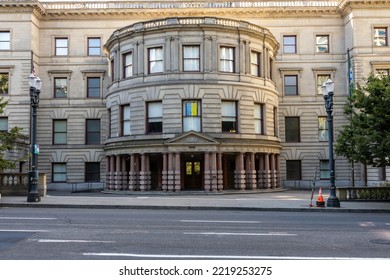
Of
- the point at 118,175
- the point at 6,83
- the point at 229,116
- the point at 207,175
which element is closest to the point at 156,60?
the point at 229,116

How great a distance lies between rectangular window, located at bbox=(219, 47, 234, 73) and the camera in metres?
32.6

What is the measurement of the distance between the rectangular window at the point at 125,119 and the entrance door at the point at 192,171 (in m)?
5.21

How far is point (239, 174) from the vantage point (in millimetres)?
31422

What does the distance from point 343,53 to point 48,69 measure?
2856 cm

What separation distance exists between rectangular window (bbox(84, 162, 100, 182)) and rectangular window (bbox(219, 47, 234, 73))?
15873 mm

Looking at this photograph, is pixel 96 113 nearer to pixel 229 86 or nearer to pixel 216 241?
pixel 229 86

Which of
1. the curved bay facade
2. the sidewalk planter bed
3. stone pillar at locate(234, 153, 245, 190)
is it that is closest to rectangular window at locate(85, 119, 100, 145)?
the curved bay facade

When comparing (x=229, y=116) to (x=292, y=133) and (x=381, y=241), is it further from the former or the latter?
(x=381, y=241)

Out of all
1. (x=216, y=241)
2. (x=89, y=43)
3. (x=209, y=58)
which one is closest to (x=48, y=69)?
(x=89, y=43)

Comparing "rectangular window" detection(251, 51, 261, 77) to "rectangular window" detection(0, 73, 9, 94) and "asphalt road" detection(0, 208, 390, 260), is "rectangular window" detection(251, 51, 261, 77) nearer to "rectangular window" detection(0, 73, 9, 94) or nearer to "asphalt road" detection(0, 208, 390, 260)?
"asphalt road" detection(0, 208, 390, 260)

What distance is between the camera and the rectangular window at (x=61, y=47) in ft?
134

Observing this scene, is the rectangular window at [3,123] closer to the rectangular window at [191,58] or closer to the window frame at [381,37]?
the rectangular window at [191,58]

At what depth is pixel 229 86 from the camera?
1268 inches

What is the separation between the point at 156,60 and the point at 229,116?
711cm
